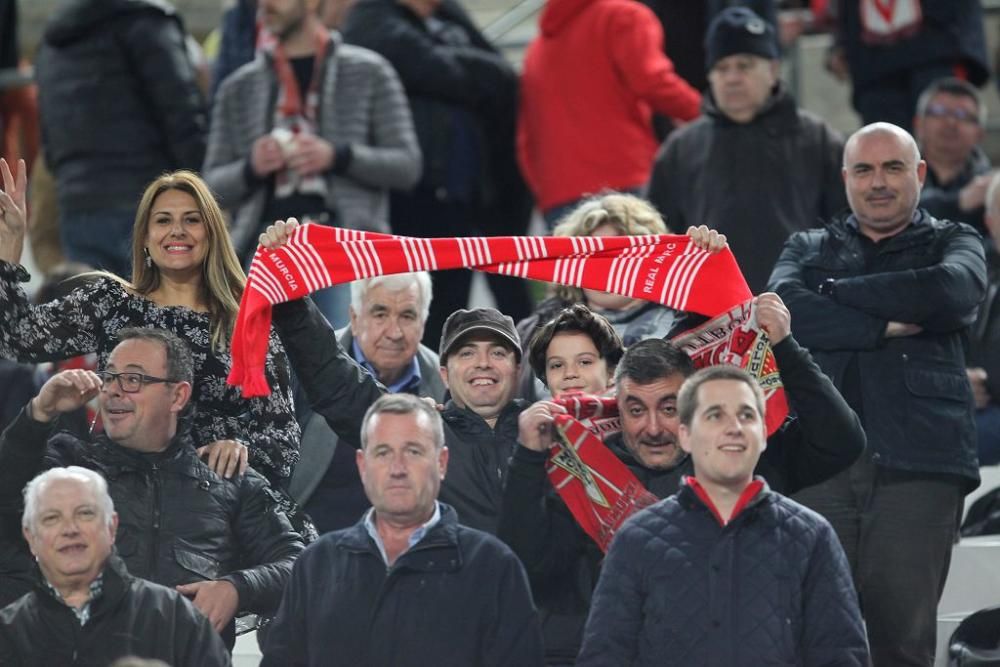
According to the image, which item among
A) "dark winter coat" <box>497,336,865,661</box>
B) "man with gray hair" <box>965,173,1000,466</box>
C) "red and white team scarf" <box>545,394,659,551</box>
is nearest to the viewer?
"dark winter coat" <box>497,336,865,661</box>

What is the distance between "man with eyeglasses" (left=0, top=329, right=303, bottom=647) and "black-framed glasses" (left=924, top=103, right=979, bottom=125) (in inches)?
175

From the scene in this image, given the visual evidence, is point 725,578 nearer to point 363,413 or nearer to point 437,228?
point 363,413

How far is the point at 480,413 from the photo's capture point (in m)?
7.64

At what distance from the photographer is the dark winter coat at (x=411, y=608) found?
6.64m

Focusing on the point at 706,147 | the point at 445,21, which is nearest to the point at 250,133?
the point at 445,21

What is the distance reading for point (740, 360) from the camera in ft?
24.5

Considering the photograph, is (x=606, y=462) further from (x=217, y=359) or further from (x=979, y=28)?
(x=979, y=28)

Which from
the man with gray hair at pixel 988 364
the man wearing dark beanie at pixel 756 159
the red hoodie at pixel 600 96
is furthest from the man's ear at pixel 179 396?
the red hoodie at pixel 600 96

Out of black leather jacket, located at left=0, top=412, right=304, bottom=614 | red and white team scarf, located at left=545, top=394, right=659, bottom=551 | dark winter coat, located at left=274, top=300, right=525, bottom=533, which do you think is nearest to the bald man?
red and white team scarf, located at left=545, top=394, right=659, bottom=551

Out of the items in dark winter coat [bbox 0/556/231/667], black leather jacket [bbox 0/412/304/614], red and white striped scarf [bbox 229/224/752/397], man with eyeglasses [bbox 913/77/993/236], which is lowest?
dark winter coat [bbox 0/556/231/667]

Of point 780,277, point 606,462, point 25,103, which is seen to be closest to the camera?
point 606,462

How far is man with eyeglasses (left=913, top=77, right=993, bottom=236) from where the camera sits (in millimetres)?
10500

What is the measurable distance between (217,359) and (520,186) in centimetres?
417

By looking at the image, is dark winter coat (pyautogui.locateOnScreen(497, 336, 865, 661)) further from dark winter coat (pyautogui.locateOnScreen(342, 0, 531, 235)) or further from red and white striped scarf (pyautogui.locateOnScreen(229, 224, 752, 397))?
dark winter coat (pyautogui.locateOnScreen(342, 0, 531, 235))
